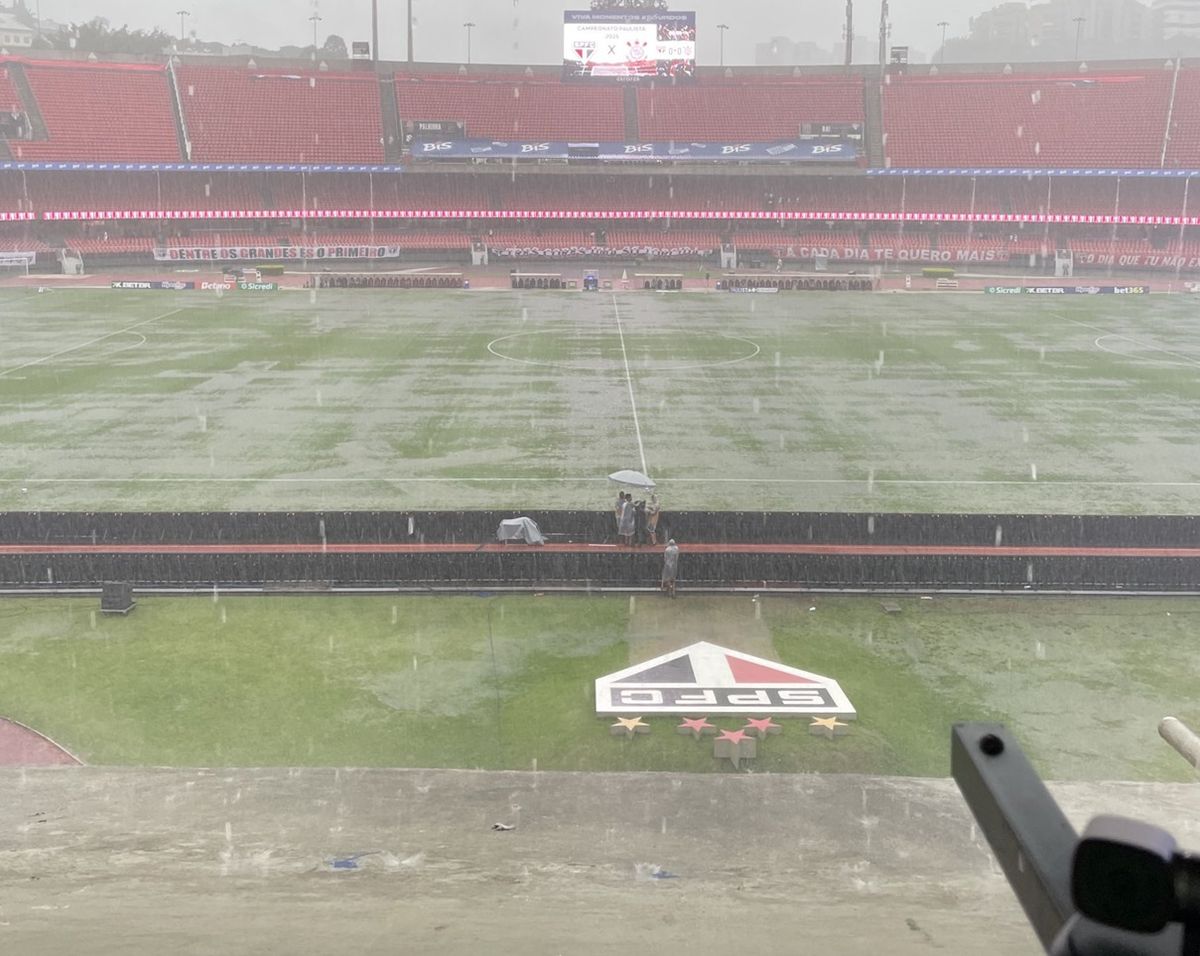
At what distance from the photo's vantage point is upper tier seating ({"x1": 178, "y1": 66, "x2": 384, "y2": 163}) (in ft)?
231

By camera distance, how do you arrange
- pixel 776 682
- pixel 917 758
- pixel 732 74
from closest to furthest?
pixel 917 758, pixel 776 682, pixel 732 74

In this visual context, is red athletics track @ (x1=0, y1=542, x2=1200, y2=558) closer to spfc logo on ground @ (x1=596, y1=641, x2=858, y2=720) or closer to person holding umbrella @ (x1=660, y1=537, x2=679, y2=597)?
person holding umbrella @ (x1=660, y1=537, x2=679, y2=597)

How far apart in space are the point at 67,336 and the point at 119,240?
1148 inches

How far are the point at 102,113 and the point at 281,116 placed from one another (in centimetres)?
1061

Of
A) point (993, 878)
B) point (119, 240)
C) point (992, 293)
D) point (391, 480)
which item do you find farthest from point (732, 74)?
point (993, 878)

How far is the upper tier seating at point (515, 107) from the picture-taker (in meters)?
74.8

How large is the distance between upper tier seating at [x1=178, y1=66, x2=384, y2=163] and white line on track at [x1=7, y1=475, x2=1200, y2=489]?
51.0 m

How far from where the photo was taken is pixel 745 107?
76.8m

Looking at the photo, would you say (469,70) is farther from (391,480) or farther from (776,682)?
(776,682)

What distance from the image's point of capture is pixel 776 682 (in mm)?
14531

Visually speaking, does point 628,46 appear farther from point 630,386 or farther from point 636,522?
point 636,522

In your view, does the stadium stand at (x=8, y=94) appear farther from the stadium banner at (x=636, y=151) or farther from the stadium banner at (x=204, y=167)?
the stadium banner at (x=636, y=151)

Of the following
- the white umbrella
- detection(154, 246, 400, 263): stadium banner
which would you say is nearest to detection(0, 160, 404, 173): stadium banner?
detection(154, 246, 400, 263): stadium banner

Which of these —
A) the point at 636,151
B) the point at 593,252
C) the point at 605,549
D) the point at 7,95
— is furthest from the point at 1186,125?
the point at 7,95
